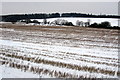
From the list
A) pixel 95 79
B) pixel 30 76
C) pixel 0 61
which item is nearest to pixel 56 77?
pixel 30 76

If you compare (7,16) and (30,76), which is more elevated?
(7,16)

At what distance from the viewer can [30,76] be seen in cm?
894

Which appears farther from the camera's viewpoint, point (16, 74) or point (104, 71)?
point (104, 71)

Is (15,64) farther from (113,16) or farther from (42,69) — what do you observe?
(113,16)

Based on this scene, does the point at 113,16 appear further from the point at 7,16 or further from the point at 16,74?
the point at 16,74

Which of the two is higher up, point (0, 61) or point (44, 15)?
point (44, 15)

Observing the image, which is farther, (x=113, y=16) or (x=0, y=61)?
(x=113, y=16)

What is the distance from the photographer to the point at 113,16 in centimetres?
13300

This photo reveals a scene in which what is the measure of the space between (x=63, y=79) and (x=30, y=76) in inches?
56.5

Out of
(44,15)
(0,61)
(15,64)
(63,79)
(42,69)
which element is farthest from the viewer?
(44,15)

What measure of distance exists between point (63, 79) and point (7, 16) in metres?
130

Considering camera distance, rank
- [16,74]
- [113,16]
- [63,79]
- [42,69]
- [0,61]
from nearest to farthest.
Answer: [63,79], [16,74], [42,69], [0,61], [113,16]

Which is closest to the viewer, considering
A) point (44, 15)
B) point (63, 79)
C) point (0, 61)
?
point (63, 79)

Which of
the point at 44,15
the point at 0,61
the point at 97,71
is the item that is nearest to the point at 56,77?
the point at 97,71
